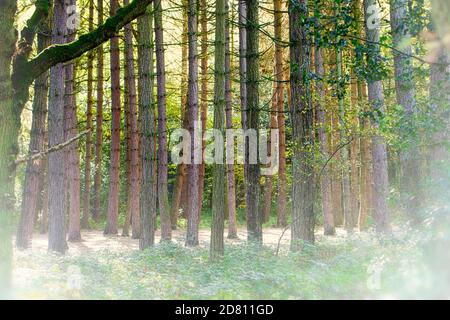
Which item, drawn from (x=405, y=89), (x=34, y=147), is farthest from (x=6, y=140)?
(x=34, y=147)

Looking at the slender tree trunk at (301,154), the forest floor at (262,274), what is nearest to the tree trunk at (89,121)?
the slender tree trunk at (301,154)

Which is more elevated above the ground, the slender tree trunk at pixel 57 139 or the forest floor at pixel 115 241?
the slender tree trunk at pixel 57 139

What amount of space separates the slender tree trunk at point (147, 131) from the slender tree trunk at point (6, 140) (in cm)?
647

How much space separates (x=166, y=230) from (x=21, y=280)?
322 inches

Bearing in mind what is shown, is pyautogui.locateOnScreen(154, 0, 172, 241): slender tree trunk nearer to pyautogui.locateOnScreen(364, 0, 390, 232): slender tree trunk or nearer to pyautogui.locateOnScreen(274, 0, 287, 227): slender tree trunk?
pyautogui.locateOnScreen(364, 0, 390, 232): slender tree trunk

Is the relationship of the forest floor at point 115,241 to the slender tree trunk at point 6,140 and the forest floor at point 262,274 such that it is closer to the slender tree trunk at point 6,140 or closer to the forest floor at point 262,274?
the forest floor at point 262,274

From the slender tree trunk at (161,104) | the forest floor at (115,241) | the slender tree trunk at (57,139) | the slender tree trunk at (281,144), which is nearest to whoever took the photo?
the slender tree trunk at (57,139)

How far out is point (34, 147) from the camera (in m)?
14.9

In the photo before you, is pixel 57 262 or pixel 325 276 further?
pixel 57 262

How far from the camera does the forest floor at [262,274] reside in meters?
8.59

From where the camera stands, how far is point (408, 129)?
33.7 ft

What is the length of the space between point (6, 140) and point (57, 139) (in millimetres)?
6962

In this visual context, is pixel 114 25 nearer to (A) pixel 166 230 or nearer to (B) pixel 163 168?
(B) pixel 163 168

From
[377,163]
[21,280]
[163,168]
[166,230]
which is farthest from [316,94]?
[21,280]
